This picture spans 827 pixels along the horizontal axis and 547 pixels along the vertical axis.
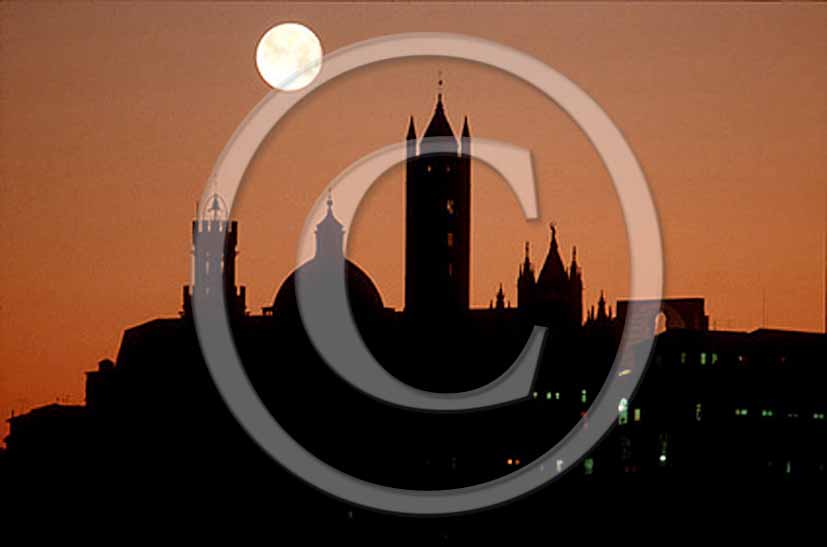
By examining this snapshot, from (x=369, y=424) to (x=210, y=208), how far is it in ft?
41.6

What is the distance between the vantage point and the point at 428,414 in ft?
232

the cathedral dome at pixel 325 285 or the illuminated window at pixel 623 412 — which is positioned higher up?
the cathedral dome at pixel 325 285

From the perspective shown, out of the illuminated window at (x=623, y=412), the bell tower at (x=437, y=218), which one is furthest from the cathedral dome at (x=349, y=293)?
the illuminated window at (x=623, y=412)

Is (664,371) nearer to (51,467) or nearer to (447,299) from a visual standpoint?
(447,299)

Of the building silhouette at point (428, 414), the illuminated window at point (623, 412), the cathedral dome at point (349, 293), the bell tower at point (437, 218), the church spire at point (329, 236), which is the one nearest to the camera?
the building silhouette at point (428, 414)

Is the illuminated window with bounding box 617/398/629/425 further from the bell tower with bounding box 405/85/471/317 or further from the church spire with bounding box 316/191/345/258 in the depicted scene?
the church spire with bounding box 316/191/345/258

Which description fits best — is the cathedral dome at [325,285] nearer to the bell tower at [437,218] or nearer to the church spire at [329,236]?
the church spire at [329,236]

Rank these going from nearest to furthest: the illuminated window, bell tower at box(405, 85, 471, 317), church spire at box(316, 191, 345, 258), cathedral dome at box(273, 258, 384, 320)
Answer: the illuminated window → cathedral dome at box(273, 258, 384, 320) → church spire at box(316, 191, 345, 258) → bell tower at box(405, 85, 471, 317)

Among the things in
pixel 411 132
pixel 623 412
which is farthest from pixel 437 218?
pixel 623 412

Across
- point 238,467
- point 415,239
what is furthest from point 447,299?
point 238,467

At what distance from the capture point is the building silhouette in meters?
65.9

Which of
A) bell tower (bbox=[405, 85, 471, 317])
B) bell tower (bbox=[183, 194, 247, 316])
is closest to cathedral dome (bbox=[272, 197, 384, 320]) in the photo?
bell tower (bbox=[183, 194, 247, 316])

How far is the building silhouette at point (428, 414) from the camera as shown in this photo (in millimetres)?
65875

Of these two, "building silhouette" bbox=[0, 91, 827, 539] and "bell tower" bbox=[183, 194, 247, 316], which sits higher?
"bell tower" bbox=[183, 194, 247, 316]
